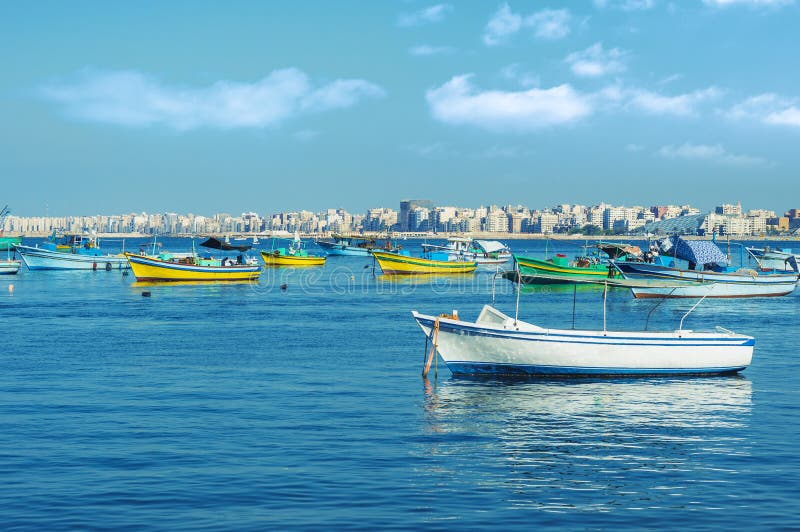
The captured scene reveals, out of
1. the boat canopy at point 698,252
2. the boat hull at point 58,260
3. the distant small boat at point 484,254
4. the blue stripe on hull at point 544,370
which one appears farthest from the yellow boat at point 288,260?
the blue stripe on hull at point 544,370

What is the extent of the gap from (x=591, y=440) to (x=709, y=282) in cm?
5406

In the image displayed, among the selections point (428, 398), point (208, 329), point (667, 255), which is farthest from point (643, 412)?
point (667, 255)

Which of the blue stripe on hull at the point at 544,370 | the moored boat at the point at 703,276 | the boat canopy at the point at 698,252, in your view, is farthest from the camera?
the boat canopy at the point at 698,252

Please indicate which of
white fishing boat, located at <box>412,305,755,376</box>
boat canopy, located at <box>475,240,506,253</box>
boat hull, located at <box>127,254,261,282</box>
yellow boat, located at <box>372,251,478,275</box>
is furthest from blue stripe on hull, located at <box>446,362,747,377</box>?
boat canopy, located at <box>475,240,506,253</box>

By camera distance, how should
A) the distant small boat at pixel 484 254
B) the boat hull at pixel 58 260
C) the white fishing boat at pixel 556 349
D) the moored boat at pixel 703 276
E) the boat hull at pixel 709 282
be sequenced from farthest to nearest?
the distant small boat at pixel 484 254, the boat hull at pixel 58 260, the moored boat at pixel 703 276, the boat hull at pixel 709 282, the white fishing boat at pixel 556 349

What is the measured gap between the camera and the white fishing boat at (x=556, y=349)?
31016 millimetres

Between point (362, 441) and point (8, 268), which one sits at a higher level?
point (8, 268)

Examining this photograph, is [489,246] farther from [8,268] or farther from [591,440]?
[591,440]

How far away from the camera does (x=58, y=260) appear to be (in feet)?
378

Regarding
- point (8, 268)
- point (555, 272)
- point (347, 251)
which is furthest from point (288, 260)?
point (347, 251)

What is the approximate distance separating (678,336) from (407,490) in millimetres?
16806

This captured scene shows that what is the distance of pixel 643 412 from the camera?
26562mm

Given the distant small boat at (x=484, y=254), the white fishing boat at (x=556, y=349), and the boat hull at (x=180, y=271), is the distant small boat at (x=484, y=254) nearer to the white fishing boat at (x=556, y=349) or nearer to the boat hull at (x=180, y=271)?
the boat hull at (x=180, y=271)

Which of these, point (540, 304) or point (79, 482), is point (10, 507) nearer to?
point (79, 482)
